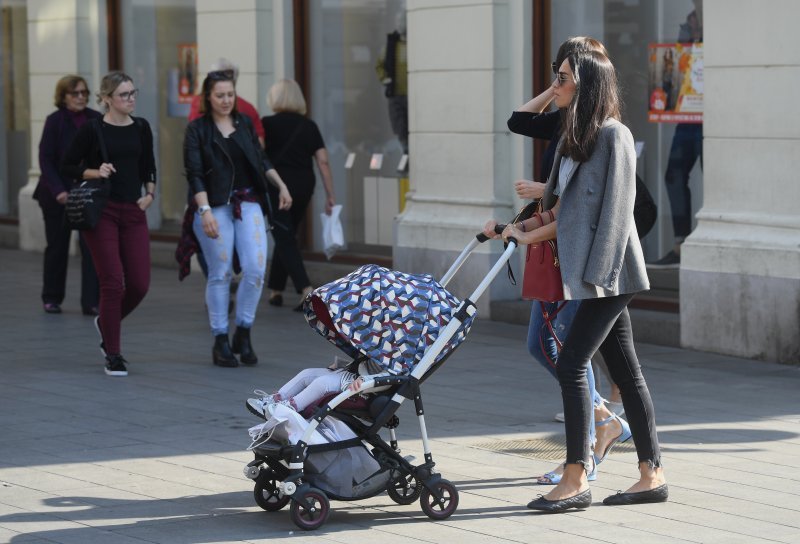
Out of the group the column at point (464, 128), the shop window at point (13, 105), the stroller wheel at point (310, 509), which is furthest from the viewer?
the shop window at point (13, 105)

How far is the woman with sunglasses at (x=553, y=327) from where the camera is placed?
685 cm

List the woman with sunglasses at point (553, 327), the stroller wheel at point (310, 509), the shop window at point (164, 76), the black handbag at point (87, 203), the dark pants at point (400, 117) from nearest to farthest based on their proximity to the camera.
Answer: the stroller wheel at point (310, 509) → the woman with sunglasses at point (553, 327) → the black handbag at point (87, 203) → the dark pants at point (400, 117) → the shop window at point (164, 76)

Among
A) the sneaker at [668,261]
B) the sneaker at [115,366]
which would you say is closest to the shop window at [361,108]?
the sneaker at [668,261]

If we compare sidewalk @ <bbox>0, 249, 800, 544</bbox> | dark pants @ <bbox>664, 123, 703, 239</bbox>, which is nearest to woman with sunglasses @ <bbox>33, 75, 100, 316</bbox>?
sidewalk @ <bbox>0, 249, 800, 544</bbox>

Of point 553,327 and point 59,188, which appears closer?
point 553,327

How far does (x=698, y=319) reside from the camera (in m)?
10.5

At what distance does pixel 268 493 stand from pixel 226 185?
3.61 m

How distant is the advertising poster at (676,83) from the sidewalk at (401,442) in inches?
74.0

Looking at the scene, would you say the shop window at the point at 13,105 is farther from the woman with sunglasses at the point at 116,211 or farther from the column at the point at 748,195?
the column at the point at 748,195

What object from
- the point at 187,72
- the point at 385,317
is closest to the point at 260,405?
the point at 385,317

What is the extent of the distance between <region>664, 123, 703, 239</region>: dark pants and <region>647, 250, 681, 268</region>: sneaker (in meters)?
0.17

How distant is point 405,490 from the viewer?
6430 mm

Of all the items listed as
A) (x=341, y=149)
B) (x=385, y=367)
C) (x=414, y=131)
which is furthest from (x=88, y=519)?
(x=341, y=149)

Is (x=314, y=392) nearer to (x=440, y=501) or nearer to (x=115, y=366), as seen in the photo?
(x=440, y=501)
